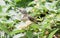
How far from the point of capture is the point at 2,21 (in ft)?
6.66

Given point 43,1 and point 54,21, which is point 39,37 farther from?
point 43,1

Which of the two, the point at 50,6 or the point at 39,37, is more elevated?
the point at 50,6

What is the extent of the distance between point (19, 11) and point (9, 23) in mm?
278

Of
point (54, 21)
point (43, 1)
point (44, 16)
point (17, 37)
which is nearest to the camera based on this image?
point (17, 37)

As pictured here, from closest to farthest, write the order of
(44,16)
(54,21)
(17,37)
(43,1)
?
(17,37) → (54,21) → (44,16) → (43,1)

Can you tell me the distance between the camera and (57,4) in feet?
7.62

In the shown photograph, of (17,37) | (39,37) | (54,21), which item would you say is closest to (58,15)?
(54,21)

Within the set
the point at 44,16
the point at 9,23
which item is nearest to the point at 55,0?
the point at 44,16

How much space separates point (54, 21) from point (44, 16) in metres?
0.27

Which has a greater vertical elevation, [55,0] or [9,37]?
[55,0]

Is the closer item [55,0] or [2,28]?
[2,28]

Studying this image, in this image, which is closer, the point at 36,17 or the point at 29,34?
the point at 29,34

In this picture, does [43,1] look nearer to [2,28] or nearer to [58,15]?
[58,15]

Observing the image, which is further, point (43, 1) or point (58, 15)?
point (43, 1)
